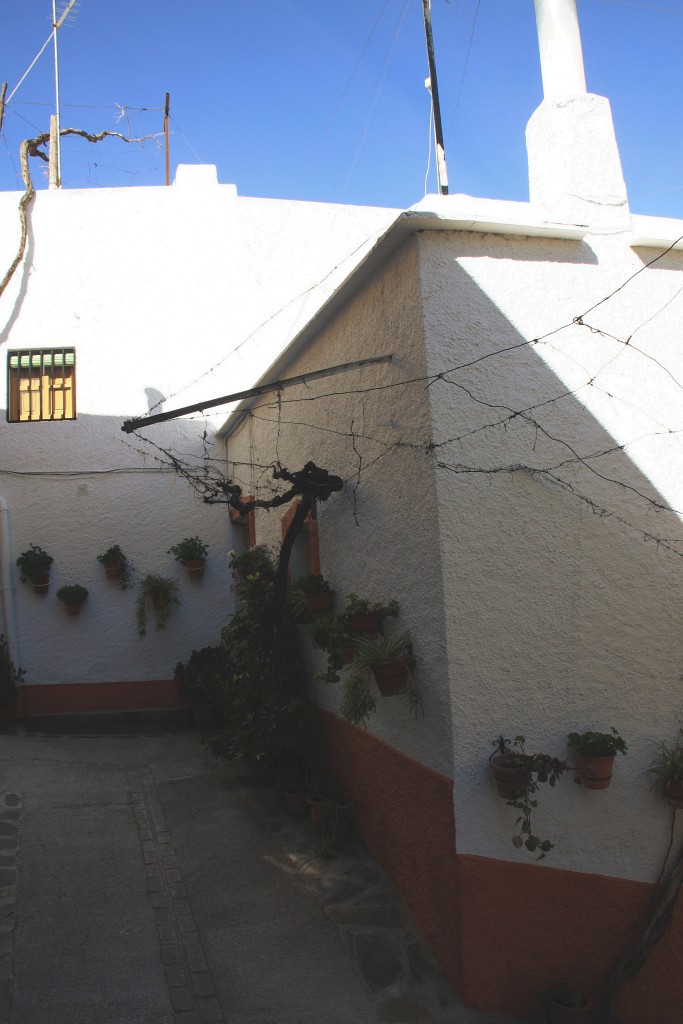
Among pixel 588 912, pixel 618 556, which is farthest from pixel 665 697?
pixel 588 912

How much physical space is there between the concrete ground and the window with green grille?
4436 millimetres

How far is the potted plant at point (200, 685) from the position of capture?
27.5ft

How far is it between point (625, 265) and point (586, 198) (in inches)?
19.3

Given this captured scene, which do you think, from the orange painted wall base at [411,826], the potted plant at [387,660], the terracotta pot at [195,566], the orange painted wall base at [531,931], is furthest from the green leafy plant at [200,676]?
the orange painted wall base at [531,931]

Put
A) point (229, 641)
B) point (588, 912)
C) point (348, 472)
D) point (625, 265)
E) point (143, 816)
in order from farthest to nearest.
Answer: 1. point (229, 641)
2. point (143, 816)
3. point (348, 472)
4. point (625, 265)
5. point (588, 912)

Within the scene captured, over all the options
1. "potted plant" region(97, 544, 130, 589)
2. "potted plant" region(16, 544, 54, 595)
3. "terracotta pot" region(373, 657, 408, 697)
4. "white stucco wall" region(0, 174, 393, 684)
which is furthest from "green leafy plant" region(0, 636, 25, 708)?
"terracotta pot" region(373, 657, 408, 697)

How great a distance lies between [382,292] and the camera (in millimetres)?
4766

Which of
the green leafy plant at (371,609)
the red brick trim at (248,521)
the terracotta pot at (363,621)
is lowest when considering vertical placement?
the terracotta pot at (363,621)

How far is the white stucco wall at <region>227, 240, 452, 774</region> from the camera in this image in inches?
165

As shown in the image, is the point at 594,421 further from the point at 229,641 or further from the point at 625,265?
the point at 229,641

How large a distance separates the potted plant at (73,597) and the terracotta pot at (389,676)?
557 centimetres

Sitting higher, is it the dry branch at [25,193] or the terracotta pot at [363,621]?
the dry branch at [25,193]

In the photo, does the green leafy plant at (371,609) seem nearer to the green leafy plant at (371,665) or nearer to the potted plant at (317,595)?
the green leafy plant at (371,665)

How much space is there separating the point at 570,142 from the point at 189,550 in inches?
236
